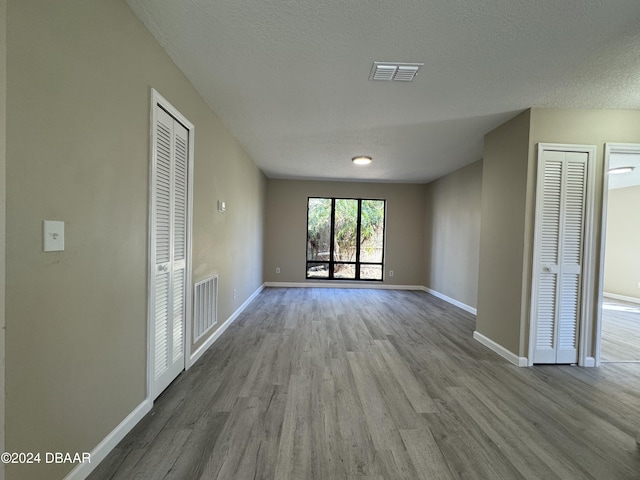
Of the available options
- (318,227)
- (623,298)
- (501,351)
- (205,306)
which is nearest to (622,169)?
(623,298)

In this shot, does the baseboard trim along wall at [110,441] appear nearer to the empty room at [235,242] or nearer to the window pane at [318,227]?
the empty room at [235,242]

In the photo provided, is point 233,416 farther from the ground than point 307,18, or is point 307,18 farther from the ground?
point 307,18

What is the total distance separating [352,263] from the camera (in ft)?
22.8

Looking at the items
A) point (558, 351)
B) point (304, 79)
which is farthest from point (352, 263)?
point (304, 79)

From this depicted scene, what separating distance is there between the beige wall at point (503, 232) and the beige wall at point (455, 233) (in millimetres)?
1404

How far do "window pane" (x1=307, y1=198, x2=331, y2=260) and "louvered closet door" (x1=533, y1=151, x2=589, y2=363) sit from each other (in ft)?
14.9

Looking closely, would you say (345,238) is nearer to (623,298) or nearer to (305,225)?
(305,225)

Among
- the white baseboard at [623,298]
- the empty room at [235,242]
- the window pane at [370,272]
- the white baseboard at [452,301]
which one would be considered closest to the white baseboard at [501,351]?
the empty room at [235,242]

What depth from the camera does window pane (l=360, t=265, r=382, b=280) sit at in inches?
273

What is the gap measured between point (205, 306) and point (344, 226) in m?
4.47

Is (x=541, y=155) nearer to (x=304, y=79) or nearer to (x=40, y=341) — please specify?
(x=304, y=79)

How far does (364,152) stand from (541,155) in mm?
2183

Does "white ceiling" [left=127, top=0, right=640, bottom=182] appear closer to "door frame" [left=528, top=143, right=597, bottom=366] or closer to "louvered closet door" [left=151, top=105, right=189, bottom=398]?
"door frame" [left=528, top=143, right=597, bottom=366]

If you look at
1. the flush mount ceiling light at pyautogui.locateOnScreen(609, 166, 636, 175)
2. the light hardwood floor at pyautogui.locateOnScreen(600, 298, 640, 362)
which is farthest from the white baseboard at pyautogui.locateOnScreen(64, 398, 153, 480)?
the flush mount ceiling light at pyautogui.locateOnScreen(609, 166, 636, 175)
